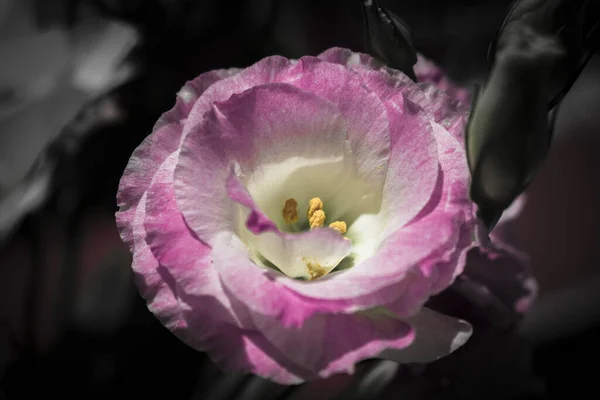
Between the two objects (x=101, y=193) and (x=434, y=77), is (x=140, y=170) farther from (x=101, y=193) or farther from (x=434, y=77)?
(x=101, y=193)

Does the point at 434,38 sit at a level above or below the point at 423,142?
below

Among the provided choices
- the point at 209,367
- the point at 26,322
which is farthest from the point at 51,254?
the point at 209,367

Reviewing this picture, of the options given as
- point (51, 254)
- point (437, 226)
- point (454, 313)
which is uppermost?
point (437, 226)

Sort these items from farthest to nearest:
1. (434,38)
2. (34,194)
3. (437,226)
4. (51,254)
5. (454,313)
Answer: (434,38) < (51,254) < (34,194) < (454,313) < (437,226)

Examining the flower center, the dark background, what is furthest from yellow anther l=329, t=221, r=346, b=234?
the dark background

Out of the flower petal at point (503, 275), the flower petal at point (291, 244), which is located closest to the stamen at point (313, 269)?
the flower petal at point (291, 244)

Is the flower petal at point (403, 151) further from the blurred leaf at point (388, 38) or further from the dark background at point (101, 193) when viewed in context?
the dark background at point (101, 193)

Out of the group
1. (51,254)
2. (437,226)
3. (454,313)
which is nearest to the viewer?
(437,226)

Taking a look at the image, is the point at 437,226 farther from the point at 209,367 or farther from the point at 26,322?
the point at 26,322

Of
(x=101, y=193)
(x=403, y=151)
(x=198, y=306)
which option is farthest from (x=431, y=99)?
(x=101, y=193)
